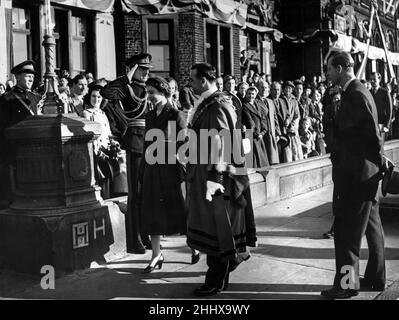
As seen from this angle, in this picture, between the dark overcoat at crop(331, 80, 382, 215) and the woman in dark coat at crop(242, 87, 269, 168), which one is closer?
the dark overcoat at crop(331, 80, 382, 215)

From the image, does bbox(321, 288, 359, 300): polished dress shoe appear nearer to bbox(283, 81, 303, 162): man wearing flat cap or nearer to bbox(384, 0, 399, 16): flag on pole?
bbox(283, 81, 303, 162): man wearing flat cap

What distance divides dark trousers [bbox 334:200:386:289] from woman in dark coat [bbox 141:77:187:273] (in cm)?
167

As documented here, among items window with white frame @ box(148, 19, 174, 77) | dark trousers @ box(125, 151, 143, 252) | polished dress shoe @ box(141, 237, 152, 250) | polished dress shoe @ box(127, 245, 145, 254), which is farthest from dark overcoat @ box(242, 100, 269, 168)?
window with white frame @ box(148, 19, 174, 77)

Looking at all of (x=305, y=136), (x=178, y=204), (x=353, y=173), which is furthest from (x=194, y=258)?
(x=305, y=136)

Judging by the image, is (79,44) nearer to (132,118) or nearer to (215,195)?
(132,118)

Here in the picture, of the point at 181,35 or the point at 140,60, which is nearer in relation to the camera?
the point at 140,60

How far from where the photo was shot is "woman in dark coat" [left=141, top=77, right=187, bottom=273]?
4922 millimetres

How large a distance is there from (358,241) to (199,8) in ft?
37.5

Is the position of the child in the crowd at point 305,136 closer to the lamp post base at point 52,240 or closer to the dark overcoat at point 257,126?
the dark overcoat at point 257,126

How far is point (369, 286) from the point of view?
4246 mm

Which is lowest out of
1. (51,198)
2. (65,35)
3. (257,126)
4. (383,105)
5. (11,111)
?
(51,198)
